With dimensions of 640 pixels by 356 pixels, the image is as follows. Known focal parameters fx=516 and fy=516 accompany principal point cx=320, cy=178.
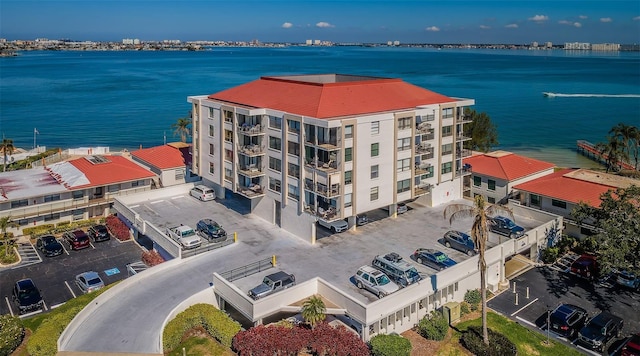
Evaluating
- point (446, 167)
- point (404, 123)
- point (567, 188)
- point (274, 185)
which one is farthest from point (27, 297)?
point (567, 188)

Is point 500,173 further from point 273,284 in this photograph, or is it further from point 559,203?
point 273,284

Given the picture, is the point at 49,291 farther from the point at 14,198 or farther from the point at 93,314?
the point at 14,198

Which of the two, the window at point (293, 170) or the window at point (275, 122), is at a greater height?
the window at point (275, 122)

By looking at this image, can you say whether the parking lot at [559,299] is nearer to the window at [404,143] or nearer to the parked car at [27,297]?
the window at [404,143]

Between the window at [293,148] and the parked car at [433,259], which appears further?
the window at [293,148]

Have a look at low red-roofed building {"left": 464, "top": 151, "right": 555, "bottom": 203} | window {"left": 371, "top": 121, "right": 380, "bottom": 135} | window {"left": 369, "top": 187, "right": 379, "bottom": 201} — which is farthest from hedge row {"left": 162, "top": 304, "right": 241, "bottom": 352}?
low red-roofed building {"left": 464, "top": 151, "right": 555, "bottom": 203}

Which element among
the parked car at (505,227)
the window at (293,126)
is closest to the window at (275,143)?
the window at (293,126)
